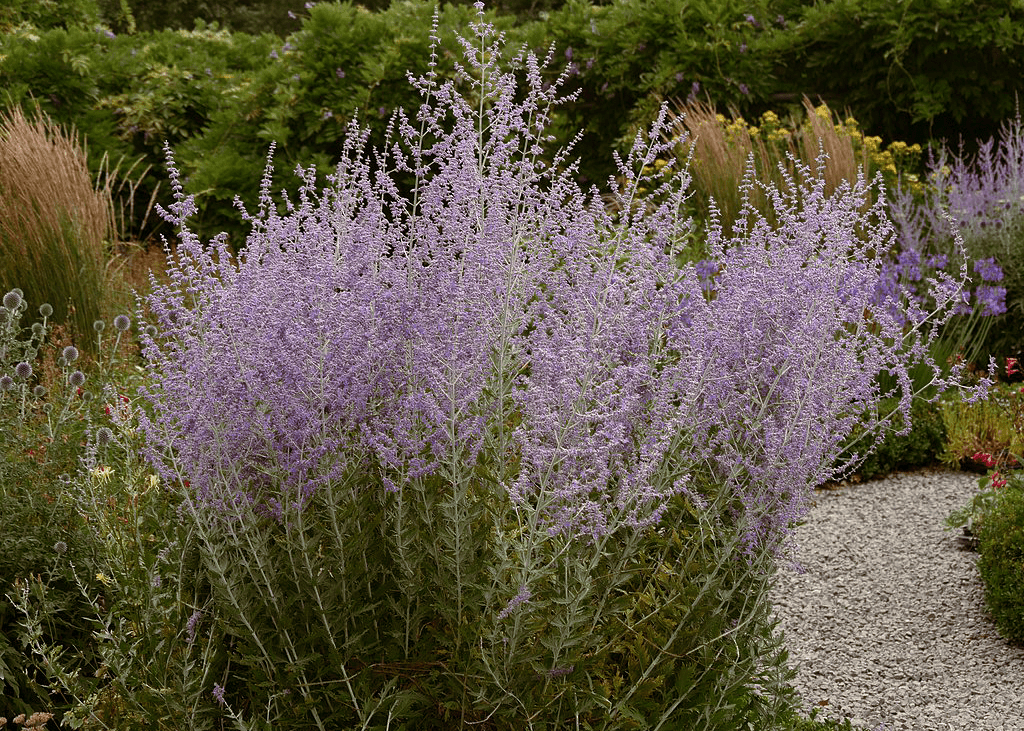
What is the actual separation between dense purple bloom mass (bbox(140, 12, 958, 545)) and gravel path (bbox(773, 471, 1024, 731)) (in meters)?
1.66

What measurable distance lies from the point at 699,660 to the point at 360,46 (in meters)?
7.61

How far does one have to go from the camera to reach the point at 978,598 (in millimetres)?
5039

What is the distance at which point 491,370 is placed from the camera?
281 cm

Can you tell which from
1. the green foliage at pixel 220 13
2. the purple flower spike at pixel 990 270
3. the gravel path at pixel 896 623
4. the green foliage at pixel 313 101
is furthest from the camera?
the green foliage at pixel 220 13

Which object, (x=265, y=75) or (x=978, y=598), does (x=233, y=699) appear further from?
(x=265, y=75)

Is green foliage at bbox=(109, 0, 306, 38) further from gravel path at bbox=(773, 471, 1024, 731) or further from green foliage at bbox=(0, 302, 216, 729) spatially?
green foliage at bbox=(0, 302, 216, 729)

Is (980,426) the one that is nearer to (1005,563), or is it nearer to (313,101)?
(1005,563)

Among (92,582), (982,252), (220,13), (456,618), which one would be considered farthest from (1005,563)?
(220,13)

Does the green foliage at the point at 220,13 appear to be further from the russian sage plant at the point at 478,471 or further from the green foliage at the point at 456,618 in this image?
the green foliage at the point at 456,618

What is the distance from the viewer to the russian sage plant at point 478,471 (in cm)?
246

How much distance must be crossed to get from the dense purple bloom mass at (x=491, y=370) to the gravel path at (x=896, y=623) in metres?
1.66

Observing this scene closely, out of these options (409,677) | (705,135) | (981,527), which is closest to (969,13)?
(705,135)

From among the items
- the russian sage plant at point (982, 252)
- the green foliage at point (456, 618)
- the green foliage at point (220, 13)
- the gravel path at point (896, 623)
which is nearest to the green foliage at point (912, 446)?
the gravel path at point (896, 623)

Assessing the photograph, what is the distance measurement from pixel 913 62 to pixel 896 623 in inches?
284
